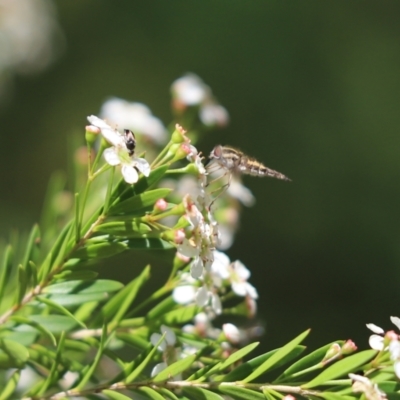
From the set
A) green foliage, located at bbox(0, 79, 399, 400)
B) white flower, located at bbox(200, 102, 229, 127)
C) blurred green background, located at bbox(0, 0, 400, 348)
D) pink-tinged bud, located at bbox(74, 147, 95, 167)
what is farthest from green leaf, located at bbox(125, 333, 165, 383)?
blurred green background, located at bbox(0, 0, 400, 348)

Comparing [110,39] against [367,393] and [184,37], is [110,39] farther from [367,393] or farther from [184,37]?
[367,393]

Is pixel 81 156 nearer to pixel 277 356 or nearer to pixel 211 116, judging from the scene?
pixel 211 116

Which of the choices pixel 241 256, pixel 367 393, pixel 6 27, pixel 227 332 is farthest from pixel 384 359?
pixel 241 256

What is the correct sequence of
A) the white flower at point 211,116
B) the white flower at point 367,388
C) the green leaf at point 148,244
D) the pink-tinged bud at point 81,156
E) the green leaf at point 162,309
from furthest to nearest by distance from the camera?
the white flower at point 211,116 < the pink-tinged bud at point 81,156 < the green leaf at point 162,309 < the green leaf at point 148,244 < the white flower at point 367,388

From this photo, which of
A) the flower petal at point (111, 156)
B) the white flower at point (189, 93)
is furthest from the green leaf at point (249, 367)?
the white flower at point (189, 93)

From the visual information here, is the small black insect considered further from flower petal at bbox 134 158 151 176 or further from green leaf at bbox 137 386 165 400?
green leaf at bbox 137 386 165 400

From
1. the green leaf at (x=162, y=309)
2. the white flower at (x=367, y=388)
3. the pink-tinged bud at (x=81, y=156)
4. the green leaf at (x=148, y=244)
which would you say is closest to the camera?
the white flower at (x=367, y=388)

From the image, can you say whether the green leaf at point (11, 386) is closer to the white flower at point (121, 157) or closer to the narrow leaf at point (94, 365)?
the narrow leaf at point (94, 365)
